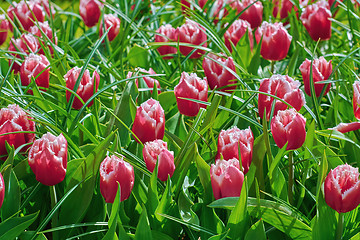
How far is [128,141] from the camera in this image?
142 cm

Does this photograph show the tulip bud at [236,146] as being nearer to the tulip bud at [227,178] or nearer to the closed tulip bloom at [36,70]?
the tulip bud at [227,178]

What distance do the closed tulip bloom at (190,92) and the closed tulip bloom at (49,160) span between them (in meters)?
0.31

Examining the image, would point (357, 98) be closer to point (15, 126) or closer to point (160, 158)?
point (160, 158)

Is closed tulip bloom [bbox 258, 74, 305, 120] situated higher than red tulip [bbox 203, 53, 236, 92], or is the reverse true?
closed tulip bloom [bbox 258, 74, 305, 120]

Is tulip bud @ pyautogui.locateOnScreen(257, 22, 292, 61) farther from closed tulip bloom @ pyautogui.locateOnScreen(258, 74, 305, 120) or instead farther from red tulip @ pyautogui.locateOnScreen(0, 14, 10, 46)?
red tulip @ pyautogui.locateOnScreen(0, 14, 10, 46)

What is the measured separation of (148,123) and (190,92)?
15 centimetres

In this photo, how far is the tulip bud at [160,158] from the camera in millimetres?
1080

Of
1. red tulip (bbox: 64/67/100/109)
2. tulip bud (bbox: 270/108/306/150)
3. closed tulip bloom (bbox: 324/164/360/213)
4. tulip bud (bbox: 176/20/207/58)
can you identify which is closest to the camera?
closed tulip bloom (bbox: 324/164/360/213)

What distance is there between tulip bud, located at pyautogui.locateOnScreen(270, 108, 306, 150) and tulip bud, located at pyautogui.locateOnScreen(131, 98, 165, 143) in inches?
9.7

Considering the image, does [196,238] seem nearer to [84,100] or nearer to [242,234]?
[242,234]

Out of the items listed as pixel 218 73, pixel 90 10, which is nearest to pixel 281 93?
pixel 218 73

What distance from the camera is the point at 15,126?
122 centimetres

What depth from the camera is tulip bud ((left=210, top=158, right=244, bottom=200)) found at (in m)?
1.02

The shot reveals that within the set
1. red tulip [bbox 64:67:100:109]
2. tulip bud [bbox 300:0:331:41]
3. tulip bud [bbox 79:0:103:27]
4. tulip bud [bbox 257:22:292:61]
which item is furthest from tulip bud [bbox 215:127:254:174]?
tulip bud [bbox 79:0:103:27]
